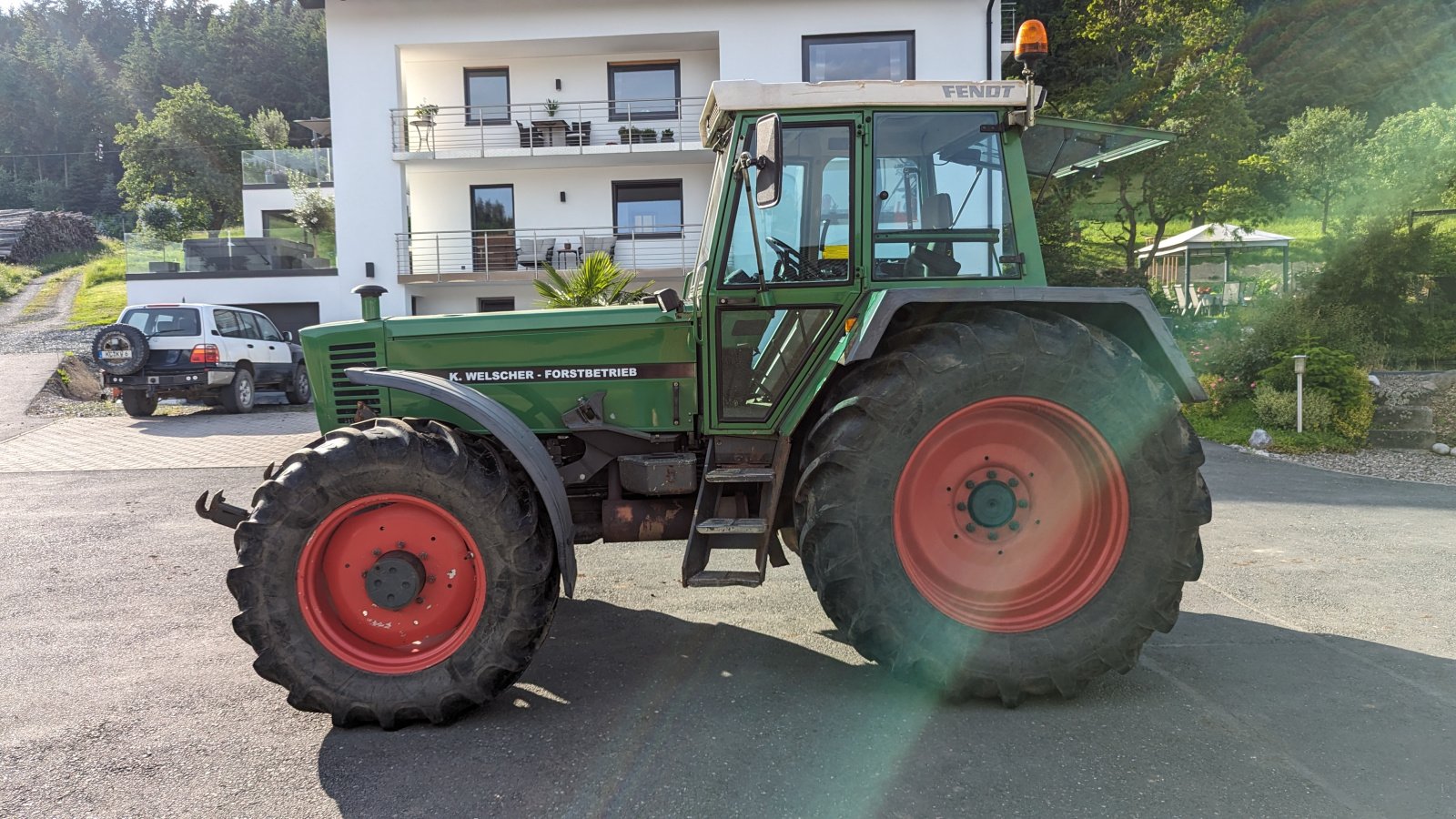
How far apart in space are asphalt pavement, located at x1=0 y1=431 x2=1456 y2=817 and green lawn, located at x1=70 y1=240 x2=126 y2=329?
84.3ft

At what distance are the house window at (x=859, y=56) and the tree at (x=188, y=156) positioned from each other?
1399 inches

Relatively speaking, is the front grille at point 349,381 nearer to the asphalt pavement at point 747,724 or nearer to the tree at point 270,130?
the asphalt pavement at point 747,724

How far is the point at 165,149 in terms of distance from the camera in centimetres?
4294

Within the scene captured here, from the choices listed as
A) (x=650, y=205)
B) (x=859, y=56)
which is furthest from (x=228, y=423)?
(x=859, y=56)

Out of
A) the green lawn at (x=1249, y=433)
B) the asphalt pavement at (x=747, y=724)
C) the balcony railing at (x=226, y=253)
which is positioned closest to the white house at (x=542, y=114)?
the balcony railing at (x=226, y=253)

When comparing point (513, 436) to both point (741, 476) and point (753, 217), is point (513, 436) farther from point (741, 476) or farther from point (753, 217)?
point (753, 217)

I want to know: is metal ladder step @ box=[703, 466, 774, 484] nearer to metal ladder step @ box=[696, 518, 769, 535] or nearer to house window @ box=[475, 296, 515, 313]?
metal ladder step @ box=[696, 518, 769, 535]

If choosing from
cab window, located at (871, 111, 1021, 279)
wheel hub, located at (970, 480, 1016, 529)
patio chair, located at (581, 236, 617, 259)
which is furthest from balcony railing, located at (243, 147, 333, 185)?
wheel hub, located at (970, 480, 1016, 529)

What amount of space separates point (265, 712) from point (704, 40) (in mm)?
18004

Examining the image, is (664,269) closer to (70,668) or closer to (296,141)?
(70,668)

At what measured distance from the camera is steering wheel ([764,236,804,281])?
3703 millimetres

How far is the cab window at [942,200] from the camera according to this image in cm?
368

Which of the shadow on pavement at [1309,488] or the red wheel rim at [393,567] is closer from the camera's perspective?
the red wheel rim at [393,567]

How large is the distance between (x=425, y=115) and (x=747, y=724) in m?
18.6
